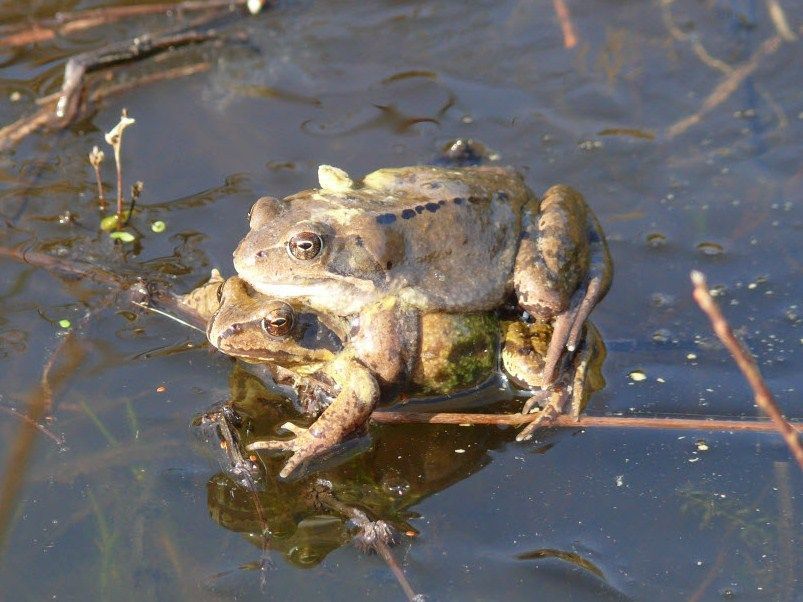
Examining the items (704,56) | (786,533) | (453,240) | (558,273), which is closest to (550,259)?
(558,273)

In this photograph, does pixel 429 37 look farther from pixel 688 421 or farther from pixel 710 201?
pixel 688 421

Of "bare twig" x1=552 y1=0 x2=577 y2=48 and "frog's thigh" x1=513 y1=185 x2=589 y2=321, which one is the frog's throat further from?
"bare twig" x1=552 y1=0 x2=577 y2=48

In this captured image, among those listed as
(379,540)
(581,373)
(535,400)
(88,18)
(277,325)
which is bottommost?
(379,540)

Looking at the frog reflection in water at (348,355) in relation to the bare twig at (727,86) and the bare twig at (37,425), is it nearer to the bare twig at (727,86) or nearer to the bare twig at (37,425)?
the bare twig at (37,425)

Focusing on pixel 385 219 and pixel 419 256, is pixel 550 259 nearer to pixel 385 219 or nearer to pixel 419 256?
pixel 419 256

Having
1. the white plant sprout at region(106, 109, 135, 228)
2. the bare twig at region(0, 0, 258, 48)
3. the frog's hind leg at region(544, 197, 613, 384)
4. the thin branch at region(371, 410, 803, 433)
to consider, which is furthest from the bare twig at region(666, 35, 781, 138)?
A: the white plant sprout at region(106, 109, 135, 228)

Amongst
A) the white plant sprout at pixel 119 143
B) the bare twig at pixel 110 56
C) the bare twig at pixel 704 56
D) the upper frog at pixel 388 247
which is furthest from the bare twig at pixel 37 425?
the bare twig at pixel 704 56

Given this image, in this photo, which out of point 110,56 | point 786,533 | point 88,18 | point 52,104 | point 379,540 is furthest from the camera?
point 88,18
